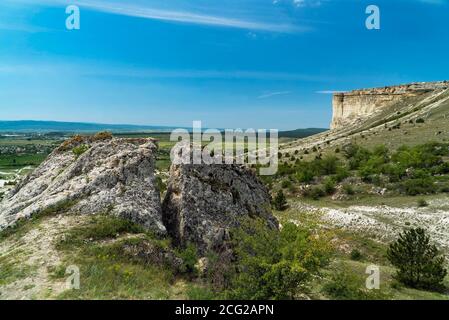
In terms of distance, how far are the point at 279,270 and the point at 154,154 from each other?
880 cm

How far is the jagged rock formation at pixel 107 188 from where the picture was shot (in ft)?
45.5

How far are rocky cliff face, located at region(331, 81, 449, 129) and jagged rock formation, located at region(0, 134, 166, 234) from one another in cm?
6929

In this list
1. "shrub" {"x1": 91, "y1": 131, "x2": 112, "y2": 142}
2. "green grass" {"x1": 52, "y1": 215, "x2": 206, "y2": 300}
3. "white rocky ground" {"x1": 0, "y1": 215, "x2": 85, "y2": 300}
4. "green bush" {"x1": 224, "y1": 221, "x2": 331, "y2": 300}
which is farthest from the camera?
"shrub" {"x1": 91, "y1": 131, "x2": 112, "y2": 142}

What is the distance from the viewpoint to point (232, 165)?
17.2m

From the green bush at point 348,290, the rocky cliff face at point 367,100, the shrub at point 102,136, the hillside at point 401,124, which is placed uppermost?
the rocky cliff face at point 367,100

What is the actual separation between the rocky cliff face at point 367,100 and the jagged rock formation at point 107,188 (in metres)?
69.3

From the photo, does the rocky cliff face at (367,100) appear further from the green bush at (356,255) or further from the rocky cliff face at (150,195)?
the rocky cliff face at (150,195)

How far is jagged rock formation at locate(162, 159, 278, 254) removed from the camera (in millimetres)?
13586

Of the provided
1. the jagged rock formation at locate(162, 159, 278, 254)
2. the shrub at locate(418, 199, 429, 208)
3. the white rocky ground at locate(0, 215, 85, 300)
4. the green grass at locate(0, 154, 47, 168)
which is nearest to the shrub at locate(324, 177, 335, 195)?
the shrub at locate(418, 199, 429, 208)

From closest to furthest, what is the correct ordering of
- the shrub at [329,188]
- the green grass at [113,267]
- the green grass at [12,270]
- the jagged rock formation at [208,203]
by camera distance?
1. the green grass at [113,267]
2. the green grass at [12,270]
3. the jagged rock formation at [208,203]
4. the shrub at [329,188]

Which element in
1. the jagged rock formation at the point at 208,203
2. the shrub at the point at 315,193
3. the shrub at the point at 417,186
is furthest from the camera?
the shrub at the point at 315,193

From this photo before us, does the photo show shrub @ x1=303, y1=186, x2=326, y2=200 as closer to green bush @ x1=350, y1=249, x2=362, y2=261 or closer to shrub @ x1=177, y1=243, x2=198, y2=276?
green bush @ x1=350, y1=249, x2=362, y2=261

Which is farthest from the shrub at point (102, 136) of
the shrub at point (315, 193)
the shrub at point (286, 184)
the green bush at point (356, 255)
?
the shrub at point (286, 184)
